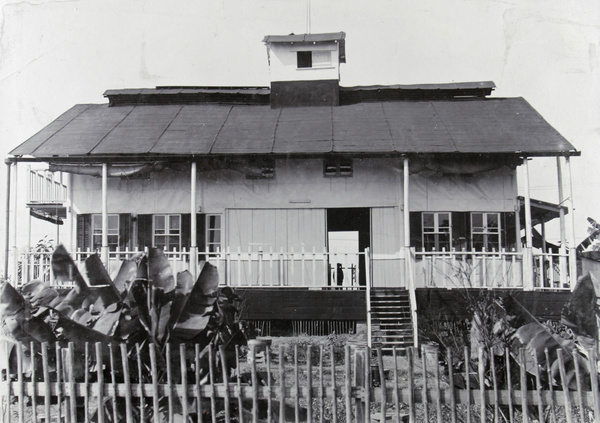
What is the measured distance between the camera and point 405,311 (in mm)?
13680

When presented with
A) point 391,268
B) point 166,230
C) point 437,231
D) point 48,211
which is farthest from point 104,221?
point 437,231

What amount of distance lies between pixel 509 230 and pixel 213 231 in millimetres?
8855

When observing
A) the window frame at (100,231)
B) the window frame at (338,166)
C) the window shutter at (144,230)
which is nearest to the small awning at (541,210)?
the window frame at (338,166)

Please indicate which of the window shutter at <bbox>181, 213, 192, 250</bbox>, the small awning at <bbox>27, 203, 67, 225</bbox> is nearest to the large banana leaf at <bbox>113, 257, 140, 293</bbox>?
the window shutter at <bbox>181, 213, 192, 250</bbox>

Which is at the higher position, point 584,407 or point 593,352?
point 593,352

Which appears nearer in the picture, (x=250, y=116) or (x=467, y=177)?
(x=467, y=177)

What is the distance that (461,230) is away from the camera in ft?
55.6

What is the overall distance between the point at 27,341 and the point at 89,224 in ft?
39.9

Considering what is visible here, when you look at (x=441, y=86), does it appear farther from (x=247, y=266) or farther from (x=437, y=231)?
(x=247, y=266)

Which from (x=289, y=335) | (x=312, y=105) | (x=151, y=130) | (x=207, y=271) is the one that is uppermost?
(x=312, y=105)

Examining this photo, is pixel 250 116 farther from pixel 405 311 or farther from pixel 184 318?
pixel 184 318

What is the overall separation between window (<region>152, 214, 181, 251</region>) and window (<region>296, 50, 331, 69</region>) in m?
7.36

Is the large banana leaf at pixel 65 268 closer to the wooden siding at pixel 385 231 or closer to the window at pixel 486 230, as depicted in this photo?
the wooden siding at pixel 385 231

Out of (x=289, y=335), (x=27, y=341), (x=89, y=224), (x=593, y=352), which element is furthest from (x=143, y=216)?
(x=593, y=352)
